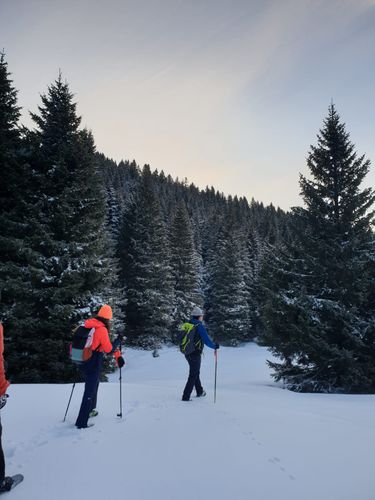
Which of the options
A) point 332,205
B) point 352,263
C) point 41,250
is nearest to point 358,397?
point 352,263

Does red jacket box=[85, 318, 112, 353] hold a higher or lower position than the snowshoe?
higher

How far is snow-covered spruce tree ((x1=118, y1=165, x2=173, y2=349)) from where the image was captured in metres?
32.7

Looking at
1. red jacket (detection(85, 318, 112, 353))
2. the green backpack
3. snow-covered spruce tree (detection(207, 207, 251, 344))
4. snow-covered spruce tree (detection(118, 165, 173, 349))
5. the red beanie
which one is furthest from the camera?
snow-covered spruce tree (detection(207, 207, 251, 344))

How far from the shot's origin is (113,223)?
161 feet

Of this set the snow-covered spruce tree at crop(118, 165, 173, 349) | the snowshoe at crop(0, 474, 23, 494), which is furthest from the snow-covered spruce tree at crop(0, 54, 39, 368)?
the snow-covered spruce tree at crop(118, 165, 173, 349)

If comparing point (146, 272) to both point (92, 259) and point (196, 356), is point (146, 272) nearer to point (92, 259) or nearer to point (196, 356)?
point (92, 259)

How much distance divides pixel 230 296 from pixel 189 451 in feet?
126

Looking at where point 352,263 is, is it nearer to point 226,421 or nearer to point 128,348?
point 226,421

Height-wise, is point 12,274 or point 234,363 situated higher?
point 12,274

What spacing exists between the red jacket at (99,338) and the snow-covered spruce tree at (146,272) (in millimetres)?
26783

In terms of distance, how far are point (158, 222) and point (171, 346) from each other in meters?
13.1

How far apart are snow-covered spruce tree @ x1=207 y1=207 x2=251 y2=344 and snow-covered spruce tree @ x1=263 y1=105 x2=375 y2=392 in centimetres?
2570

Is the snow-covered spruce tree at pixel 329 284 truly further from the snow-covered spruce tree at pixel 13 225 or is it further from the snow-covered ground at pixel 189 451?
the snow-covered spruce tree at pixel 13 225

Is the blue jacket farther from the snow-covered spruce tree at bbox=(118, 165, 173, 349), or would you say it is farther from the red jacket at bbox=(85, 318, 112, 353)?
the snow-covered spruce tree at bbox=(118, 165, 173, 349)
